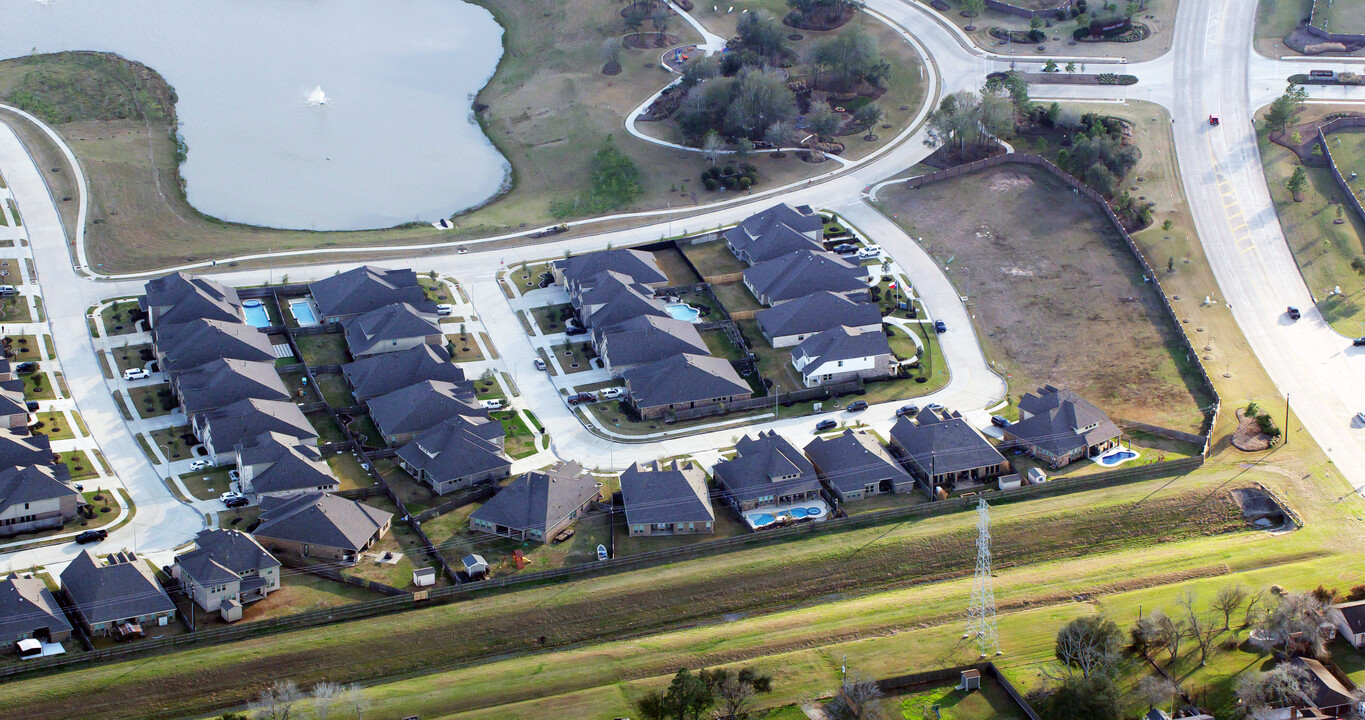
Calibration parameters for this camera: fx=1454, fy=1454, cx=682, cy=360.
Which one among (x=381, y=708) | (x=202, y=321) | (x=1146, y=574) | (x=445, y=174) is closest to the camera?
(x=381, y=708)

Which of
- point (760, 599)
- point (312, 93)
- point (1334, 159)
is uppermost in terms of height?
point (312, 93)

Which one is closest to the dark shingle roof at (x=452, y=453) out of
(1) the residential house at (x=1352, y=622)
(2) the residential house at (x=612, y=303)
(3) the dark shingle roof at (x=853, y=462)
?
(2) the residential house at (x=612, y=303)

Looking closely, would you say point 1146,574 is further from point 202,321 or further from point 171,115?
point 171,115

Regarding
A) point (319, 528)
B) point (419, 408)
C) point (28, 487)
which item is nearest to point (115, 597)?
point (319, 528)

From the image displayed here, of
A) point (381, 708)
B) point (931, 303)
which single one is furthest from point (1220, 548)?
point (381, 708)

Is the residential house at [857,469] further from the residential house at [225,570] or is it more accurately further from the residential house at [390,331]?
the residential house at [225,570]

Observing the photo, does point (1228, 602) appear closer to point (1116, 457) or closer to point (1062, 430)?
point (1116, 457)

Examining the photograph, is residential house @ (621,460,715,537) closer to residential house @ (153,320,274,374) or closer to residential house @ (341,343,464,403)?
residential house @ (341,343,464,403)
